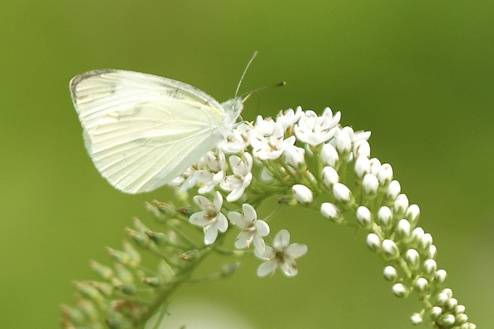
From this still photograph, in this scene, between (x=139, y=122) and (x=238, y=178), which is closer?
(x=238, y=178)

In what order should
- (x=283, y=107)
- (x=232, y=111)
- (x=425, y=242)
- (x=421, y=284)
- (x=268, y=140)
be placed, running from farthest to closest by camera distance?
1. (x=283, y=107)
2. (x=232, y=111)
3. (x=268, y=140)
4. (x=425, y=242)
5. (x=421, y=284)

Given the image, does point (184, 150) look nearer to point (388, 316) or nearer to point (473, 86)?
point (388, 316)

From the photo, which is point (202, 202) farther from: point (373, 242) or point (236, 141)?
point (373, 242)

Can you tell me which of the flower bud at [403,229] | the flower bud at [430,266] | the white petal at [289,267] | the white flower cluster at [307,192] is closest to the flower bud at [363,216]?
the white flower cluster at [307,192]

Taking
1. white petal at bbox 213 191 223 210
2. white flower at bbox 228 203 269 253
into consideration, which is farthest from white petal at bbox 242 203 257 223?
white petal at bbox 213 191 223 210

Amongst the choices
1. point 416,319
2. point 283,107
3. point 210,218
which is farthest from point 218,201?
point 283,107

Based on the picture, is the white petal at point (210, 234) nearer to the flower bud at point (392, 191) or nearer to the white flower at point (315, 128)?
the white flower at point (315, 128)
